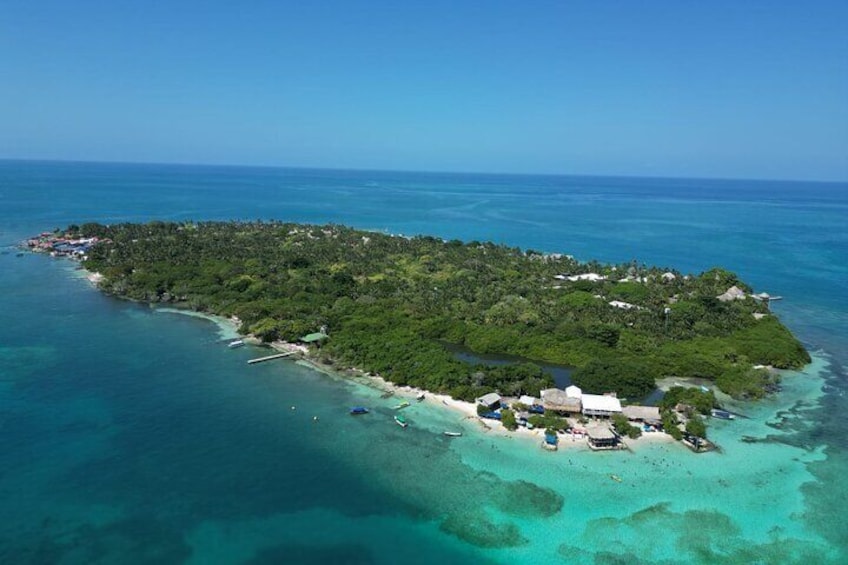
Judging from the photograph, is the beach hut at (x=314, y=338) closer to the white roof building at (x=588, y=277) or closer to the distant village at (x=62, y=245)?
the white roof building at (x=588, y=277)

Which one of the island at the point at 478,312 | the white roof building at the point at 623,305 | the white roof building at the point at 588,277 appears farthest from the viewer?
the white roof building at the point at 588,277

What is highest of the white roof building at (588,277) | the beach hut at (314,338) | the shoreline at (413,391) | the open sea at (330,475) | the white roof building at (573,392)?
the white roof building at (588,277)

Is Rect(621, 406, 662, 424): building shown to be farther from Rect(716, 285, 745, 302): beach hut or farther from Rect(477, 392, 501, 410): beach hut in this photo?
Rect(716, 285, 745, 302): beach hut

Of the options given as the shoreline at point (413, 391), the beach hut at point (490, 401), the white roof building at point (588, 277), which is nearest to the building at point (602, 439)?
the shoreline at point (413, 391)

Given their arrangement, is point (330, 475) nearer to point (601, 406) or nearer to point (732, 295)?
point (601, 406)

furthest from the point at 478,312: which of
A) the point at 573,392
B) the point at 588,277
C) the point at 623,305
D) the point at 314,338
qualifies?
the point at 588,277

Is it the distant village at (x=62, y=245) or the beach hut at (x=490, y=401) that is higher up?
the distant village at (x=62, y=245)
